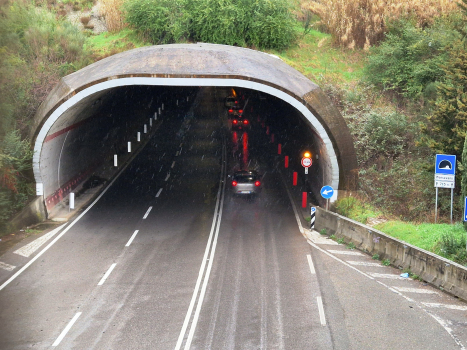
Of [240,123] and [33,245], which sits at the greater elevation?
[240,123]

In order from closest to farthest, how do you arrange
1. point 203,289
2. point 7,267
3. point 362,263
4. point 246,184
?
point 203,289, point 7,267, point 362,263, point 246,184

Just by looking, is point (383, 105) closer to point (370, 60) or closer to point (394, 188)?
point (370, 60)

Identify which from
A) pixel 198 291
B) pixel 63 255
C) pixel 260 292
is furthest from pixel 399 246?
pixel 63 255

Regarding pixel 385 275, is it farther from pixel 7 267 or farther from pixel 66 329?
pixel 7 267

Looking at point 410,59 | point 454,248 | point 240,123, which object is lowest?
point 454,248

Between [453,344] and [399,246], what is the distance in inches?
239

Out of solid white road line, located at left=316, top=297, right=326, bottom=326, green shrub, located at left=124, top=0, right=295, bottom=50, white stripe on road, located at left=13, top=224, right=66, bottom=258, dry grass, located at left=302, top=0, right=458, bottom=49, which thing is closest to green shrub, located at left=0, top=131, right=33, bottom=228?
white stripe on road, located at left=13, top=224, right=66, bottom=258

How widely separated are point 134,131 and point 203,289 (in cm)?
2906

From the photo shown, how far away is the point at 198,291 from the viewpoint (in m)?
16.8

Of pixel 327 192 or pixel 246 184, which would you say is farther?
pixel 246 184

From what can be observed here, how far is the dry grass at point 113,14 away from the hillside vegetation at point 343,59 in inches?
3.9

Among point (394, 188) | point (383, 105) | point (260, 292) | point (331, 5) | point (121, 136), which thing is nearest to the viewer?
point (260, 292)

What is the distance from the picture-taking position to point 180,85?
970 inches

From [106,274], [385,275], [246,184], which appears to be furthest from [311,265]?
[246,184]
